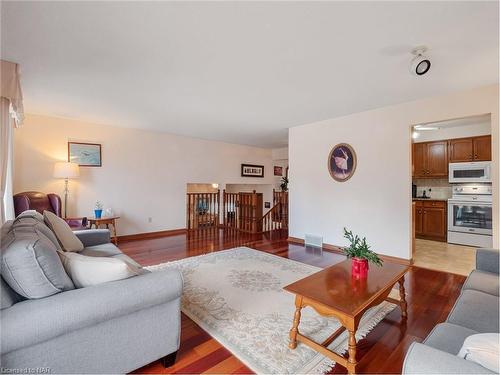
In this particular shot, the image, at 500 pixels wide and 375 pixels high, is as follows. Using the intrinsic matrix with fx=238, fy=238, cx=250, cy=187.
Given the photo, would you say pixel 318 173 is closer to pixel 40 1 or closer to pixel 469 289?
pixel 469 289

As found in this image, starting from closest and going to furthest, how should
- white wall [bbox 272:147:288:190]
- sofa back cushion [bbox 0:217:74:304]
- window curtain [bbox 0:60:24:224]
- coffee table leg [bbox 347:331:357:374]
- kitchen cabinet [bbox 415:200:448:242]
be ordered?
sofa back cushion [bbox 0:217:74:304] → coffee table leg [bbox 347:331:357:374] → window curtain [bbox 0:60:24:224] → kitchen cabinet [bbox 415:200:448:242] → white wall [bbox 272:147:288:190]

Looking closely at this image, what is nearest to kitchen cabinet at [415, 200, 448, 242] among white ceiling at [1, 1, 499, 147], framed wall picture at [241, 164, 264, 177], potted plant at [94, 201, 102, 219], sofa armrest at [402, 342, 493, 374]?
white ceiling at [1, 1, 499, 147]

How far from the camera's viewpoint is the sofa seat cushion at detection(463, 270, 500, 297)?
1.68 metres

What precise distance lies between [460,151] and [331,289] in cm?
509

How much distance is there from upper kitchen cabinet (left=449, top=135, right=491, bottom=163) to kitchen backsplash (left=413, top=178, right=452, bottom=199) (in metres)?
0.62

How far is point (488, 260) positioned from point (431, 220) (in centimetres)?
377

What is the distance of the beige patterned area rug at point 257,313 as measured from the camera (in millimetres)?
1612

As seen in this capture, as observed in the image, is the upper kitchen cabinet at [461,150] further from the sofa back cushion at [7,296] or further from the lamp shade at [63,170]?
the lamp shade at [63,170]

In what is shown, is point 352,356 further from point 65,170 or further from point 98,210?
point 65,170

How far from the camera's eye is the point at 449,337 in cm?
117

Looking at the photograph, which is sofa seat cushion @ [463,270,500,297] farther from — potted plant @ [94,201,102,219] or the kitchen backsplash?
potted plant @ [94,201,102,219]

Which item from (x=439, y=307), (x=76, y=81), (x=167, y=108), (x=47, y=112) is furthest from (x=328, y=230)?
(x=47, y=112)

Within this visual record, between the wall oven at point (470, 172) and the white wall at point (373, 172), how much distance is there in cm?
216

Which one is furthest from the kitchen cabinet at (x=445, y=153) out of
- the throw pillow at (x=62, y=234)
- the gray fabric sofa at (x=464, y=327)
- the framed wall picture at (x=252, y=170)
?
the throw pillow at (x=62, y=234)
